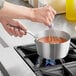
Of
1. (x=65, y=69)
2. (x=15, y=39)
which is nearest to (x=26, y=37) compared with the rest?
(x=15, y=39)

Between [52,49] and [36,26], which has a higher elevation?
[52,49]

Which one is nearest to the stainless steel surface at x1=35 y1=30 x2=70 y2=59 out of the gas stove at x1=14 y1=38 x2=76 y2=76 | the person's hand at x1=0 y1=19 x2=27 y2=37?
the gas stove at x1=14 y1=38 x2=76 y2=76

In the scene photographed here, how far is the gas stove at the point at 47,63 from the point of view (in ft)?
3.00

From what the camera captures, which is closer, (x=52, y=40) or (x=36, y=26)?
(x=52, y=40)

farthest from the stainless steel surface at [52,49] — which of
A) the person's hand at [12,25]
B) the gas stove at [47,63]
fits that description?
the person's hand at [12,25]

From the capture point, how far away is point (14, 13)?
0.94m

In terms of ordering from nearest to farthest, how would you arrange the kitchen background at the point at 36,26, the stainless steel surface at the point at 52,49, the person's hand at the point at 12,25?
the stainless steel surface at the point at 52,49 → the person's hand at the point at 12,25 → the kitchen background at the point at 36,26

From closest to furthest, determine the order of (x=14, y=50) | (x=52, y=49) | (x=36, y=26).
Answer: (x=52, y=49) → (x=14, y=50) → (x=36, y=26)

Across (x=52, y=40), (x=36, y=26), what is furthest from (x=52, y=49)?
(x=36, y=26)

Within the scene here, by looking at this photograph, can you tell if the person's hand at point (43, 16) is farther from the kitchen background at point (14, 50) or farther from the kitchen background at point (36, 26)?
the kitchen background at point (36, 26)

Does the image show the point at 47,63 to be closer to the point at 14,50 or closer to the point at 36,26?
the point at 14,50

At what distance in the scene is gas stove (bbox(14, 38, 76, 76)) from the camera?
3.00ft

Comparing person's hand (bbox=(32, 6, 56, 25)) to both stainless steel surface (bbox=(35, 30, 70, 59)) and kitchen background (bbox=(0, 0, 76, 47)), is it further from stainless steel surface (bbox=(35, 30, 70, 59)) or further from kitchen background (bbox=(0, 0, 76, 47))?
kitchen background (bbox=(0, 0, 76, 47))

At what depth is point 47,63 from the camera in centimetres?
99
